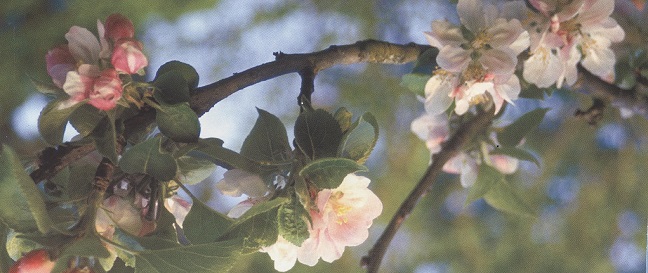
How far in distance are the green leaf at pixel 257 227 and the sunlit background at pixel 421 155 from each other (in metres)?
0.82

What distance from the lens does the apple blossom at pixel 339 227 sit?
360mm

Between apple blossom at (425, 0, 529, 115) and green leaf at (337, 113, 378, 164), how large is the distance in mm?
111

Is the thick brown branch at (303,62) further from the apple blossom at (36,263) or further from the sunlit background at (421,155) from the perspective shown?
the sunlit background at (421,155)

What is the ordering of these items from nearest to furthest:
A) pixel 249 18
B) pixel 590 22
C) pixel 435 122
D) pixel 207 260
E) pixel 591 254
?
1. pixel 207 260
2. pixel 590 22
3. pixel 435 122
4. pixel 591 254
5. pixel 249 18

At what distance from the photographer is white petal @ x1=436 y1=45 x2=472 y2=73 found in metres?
0.43

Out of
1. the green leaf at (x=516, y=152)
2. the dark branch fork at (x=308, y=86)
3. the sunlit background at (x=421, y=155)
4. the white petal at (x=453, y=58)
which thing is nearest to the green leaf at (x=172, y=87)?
the dark branch fork at (x=308, y=86)

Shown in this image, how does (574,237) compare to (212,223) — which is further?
(574,237)

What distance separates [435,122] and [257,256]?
2.50 feet

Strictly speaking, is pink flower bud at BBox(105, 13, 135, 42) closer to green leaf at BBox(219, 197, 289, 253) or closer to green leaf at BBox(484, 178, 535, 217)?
green leaf at BBox(219, 197, 289, 253)

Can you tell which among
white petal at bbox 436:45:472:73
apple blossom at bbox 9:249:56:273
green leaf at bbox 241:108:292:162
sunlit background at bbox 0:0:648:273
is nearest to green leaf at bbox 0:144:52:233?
apple blossom at bbox 9:249:56:273

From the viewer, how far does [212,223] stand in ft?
1.14

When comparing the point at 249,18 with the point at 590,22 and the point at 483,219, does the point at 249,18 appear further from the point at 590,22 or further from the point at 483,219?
the point at 590,22

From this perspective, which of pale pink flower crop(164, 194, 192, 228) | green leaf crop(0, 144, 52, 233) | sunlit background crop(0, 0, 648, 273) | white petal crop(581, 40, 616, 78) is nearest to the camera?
green leaf crop(0, 144, 52, 233)

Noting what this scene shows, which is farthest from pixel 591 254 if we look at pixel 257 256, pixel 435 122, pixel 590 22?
pixel 590 22
